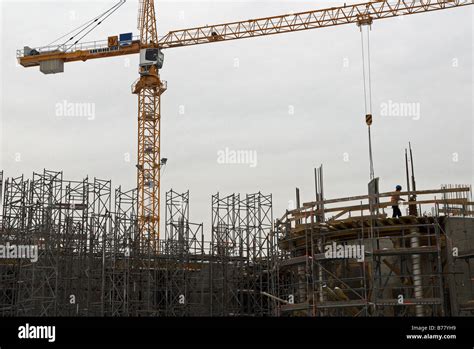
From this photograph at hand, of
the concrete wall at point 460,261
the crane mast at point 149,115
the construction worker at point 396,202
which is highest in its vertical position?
the crane mast at point 149,115

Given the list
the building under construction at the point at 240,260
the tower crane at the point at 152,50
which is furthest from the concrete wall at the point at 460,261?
the tower crane at the point at 152,50

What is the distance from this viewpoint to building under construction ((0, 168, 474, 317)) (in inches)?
836

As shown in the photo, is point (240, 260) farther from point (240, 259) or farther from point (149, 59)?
point (149, 59)

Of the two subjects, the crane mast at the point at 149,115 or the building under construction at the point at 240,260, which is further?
the crane mast at the point at 149,115

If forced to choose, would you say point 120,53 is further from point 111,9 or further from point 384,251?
point 384,251

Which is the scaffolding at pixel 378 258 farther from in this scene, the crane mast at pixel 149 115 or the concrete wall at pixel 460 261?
the crane mast at pixel 149 115

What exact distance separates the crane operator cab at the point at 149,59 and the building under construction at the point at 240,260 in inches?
878

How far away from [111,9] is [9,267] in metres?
31.3

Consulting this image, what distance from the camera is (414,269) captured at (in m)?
21.0

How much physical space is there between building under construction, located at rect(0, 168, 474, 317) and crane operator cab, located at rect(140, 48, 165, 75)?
73.2 ft

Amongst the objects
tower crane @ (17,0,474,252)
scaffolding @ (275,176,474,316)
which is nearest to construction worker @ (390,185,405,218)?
scaffolding @ (275,176,474,316)

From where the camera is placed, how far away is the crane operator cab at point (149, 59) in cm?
5288

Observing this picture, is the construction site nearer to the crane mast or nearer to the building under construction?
the building under construction
